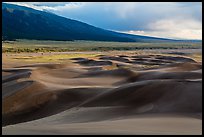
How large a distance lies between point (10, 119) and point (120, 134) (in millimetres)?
7334

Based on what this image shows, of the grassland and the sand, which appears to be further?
the grassland

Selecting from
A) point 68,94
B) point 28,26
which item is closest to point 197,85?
point 68,94

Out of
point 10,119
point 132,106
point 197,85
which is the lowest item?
point 10,119

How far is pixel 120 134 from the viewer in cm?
536

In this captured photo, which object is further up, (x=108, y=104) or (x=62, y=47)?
(x=108, y=104)

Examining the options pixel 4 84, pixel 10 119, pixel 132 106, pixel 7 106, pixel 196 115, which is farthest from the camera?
pixel 4 84

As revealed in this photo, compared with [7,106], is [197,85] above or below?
above

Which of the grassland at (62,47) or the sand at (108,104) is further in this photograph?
the grassland at (62,47)

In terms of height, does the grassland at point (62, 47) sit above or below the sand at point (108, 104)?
below

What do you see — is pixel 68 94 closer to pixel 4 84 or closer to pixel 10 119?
pixel 10 119

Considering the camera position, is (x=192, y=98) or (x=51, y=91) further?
(x=51, y=91)

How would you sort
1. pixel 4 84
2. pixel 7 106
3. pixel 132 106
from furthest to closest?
pixel 4 84 → pixel 7 106 → pixel 132 106

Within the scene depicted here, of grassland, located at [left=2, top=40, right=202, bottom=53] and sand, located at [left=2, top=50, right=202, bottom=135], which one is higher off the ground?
sand, located at [left=2, top=50, right=202, bottom=135]

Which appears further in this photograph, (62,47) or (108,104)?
(62,47)
